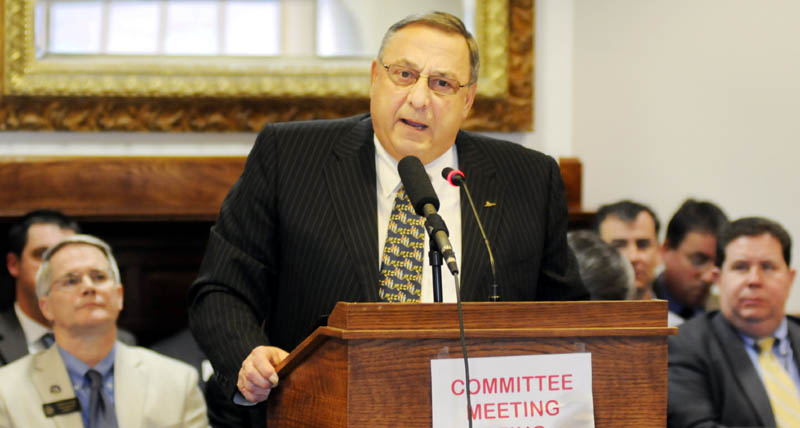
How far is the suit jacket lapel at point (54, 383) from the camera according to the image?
317 cm

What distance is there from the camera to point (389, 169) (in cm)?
225

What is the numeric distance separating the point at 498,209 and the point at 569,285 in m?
0.26

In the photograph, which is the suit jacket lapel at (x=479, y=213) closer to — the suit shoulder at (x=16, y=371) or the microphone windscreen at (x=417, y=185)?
the microphone windscreen at (x=417, y=185)

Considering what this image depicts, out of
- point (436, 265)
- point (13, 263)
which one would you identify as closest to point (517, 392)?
point (436, 265)

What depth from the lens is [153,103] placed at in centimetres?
418

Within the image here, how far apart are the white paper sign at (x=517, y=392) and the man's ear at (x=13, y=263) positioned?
9.86 ft

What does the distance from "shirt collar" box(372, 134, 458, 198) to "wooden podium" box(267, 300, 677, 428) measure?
1.88 feet

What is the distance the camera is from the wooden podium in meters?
1.56

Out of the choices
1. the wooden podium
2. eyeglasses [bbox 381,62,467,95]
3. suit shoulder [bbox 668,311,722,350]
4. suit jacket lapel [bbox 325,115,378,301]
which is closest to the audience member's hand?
the wooden podium

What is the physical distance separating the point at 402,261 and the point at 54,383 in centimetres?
167

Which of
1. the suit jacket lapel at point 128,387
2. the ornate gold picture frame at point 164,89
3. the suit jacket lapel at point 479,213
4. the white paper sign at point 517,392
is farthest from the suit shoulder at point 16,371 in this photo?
the white paper sign at point 517,392

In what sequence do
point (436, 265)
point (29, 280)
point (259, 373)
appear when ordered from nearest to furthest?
point (436, 265)
point (259, 373)
point (29, 280)

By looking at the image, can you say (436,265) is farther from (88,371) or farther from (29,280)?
(29,280)

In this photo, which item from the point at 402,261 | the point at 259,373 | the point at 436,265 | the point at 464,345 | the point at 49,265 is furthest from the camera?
the point at 49,265
